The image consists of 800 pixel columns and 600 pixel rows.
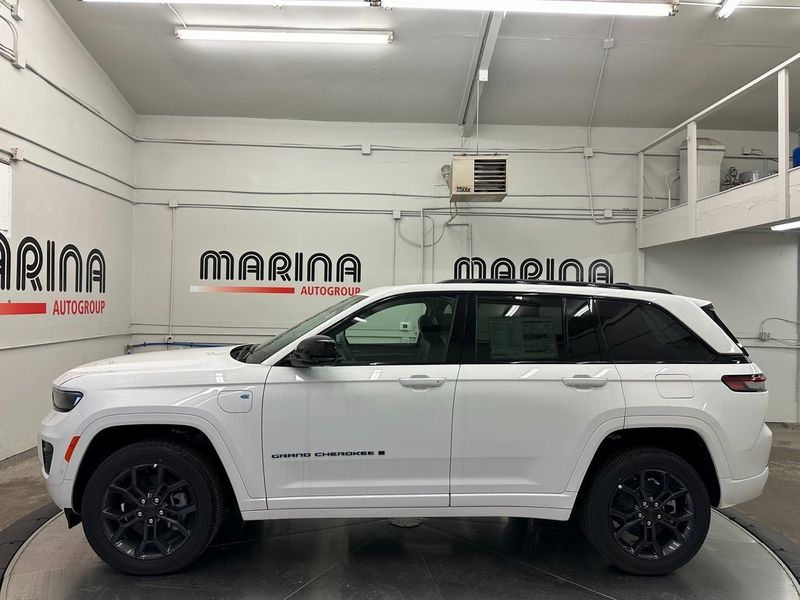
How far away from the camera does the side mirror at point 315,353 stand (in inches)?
106

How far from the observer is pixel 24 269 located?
5.00 meters

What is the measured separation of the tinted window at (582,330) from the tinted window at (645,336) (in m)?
0.05

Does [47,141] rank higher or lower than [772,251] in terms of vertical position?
higher

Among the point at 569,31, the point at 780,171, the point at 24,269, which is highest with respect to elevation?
the point at 569,31

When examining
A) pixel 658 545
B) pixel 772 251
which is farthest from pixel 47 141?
pixel 772 251

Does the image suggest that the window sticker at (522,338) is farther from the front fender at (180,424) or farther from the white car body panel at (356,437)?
the front fender at (180,424)

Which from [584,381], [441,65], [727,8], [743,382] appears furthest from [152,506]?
[727,8]

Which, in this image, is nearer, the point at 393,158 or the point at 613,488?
the point at 613,488

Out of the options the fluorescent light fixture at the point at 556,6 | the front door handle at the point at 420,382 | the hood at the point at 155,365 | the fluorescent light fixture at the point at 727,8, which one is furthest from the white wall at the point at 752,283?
the hood at the point at 155,365

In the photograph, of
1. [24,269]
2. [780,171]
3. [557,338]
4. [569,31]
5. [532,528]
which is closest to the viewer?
[557,338]

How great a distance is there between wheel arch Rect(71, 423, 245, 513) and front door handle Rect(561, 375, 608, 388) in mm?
1894

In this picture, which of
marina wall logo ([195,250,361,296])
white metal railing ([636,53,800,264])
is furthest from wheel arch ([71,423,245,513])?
white metal railing ([636,53,800,264])

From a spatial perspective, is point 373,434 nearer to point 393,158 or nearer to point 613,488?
point 613,488

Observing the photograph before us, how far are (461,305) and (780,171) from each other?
3.63m
